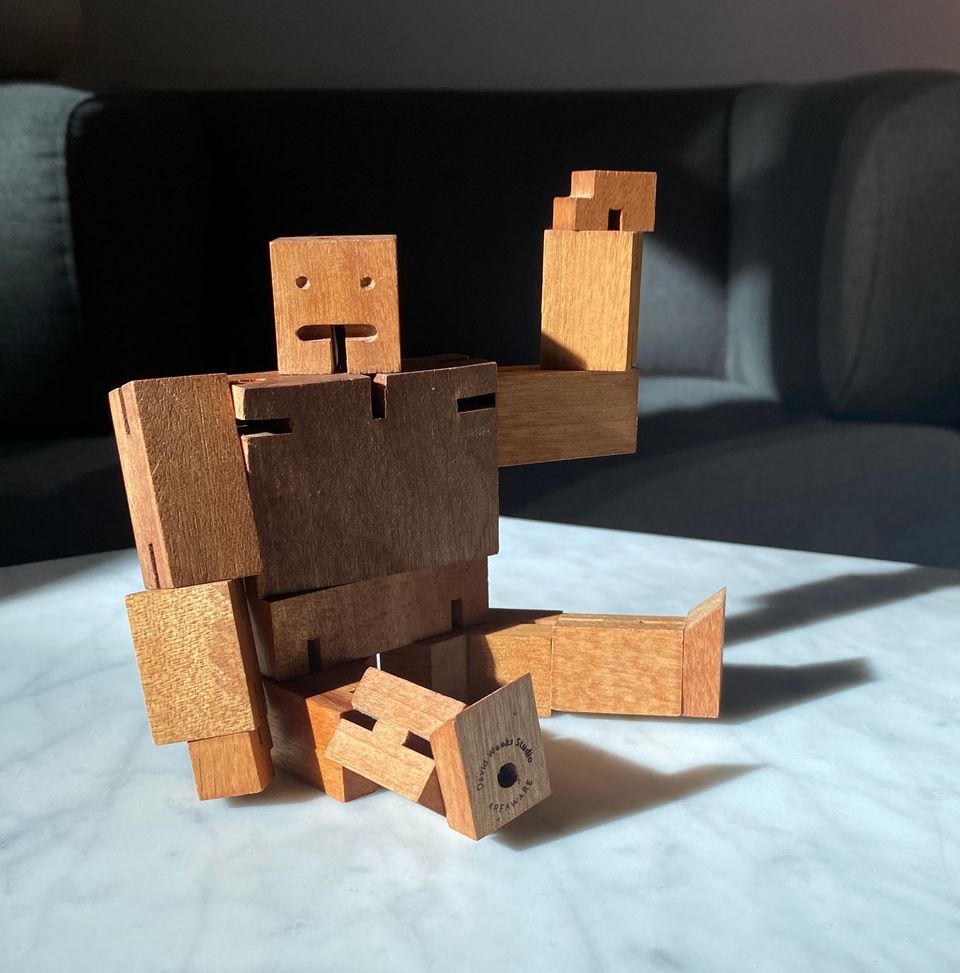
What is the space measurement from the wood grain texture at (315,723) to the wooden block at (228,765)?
0.11 ft

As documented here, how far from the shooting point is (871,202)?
38.9 inches

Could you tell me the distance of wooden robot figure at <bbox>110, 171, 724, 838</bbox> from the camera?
2.03ft

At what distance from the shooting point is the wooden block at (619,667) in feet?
2.39

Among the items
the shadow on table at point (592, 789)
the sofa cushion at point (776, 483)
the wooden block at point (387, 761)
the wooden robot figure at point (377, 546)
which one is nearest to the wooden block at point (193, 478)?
the wooden robot figure at point (377, 546)

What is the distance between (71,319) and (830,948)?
2.89 ft

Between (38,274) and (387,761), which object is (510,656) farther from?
(38,274)

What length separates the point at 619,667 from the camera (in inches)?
29.0

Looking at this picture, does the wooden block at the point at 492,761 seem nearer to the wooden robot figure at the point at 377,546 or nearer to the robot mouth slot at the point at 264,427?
Answer: the wooden robot figure at the point at 377,546

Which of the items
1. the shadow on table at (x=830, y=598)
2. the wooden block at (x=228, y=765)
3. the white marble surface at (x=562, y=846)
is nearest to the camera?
the white marble surface at (x=562, y=846)

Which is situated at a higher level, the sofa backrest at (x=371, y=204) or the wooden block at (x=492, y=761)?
the sofa backrest at (x=371, y=204)

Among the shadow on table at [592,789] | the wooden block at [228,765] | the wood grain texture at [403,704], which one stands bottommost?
the shadow on table at [592,789]

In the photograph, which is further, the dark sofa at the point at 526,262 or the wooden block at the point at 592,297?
the dark sofa at the point at 526,262

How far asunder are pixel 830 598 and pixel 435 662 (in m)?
0.42

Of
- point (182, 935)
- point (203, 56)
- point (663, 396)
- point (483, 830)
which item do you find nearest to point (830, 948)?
point (483, 830)
